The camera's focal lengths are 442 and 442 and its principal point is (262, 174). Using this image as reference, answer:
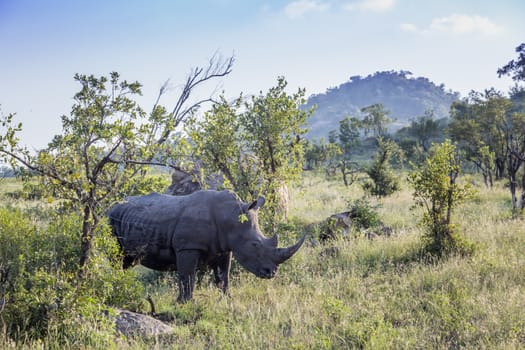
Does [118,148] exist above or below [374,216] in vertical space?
above

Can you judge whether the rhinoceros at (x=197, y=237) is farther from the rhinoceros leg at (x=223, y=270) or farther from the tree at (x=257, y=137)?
the tree at (x=257, y=137)

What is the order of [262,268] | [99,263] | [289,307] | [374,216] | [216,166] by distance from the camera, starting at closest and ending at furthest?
[99,263]
[289,307]
[262,268]
[216,166]
[374,216]

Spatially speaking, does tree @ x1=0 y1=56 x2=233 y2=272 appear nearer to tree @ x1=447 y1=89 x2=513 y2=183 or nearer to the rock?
the rock

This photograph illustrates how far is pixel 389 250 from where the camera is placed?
29.1 ft

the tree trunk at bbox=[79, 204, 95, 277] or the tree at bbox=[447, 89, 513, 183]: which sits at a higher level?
the tree at bbox=[447, 89, 513, 183]

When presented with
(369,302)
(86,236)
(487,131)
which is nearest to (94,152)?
(86,236)

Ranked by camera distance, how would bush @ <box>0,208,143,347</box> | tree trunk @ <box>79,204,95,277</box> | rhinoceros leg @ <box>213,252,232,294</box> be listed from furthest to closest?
1. rhinoceros leg @ <box>213,252,232,294</box>
2. tree trunk @ <box>79,204,95,277</box>
3. bush @ <box>0,208,143,347</box>

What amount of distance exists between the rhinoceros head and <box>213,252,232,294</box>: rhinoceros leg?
26.3 inches

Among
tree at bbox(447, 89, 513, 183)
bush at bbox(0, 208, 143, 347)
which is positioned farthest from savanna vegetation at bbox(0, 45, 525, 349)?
tree at bbox(447, 89, 513, 183)

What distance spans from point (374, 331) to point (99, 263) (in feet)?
11.7

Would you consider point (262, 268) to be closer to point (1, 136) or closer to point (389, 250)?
point (389, 250)

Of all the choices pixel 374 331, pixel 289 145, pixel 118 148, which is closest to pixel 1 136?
pixel 118 148

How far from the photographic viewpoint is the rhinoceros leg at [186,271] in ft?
23.0

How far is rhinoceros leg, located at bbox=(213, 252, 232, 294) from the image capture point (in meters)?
7.46
